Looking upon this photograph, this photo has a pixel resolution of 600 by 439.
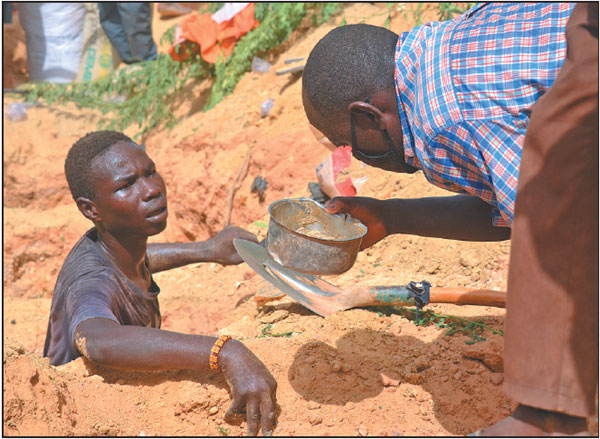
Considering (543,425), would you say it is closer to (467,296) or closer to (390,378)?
(390,378)

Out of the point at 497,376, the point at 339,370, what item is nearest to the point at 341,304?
the point at 339,370

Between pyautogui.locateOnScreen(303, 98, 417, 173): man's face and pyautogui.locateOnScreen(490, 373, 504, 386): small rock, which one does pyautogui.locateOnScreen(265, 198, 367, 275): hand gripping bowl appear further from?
pyautogui.locateOnScreen(490, 373, 504, 386): small rock

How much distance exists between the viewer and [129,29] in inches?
329

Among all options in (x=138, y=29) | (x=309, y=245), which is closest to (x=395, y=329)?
(x=309, y=245)

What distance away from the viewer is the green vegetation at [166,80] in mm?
6367

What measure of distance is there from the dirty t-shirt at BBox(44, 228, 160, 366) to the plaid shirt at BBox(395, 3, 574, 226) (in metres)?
1.64

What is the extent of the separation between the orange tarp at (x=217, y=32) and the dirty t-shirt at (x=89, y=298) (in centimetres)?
395

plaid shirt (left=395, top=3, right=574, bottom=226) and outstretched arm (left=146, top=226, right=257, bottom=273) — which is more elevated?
plaid shirt (left=395, top=3, right=574, bottom=226)

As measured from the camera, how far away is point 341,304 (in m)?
2.82

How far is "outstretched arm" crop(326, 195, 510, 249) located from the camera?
229 centimetres

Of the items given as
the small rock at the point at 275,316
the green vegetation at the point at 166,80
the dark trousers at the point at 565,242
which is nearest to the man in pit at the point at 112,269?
the small rock at the point at 275,316

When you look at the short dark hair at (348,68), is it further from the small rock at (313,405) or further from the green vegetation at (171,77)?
the green vegetation at (171,77)

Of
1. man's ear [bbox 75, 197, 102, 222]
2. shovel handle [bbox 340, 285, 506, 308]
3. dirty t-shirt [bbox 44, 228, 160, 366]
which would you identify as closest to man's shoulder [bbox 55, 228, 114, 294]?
dirty t-shirt [bbox 44, 228, 160, 366]

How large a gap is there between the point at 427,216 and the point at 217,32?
16.2 ft
